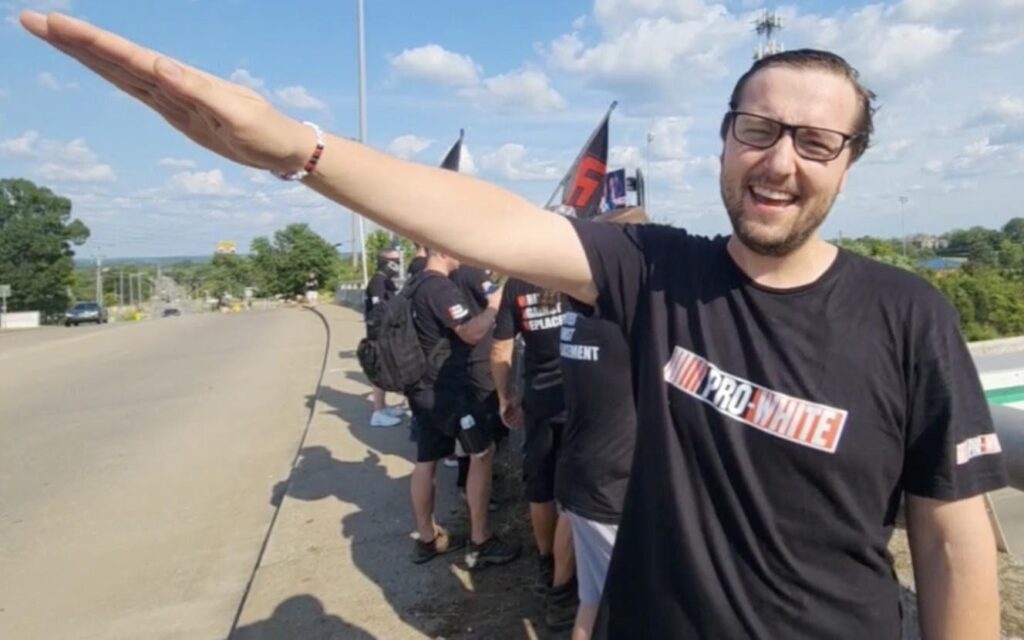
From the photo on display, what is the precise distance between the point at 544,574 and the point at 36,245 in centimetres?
8399

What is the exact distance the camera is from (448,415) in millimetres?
4828

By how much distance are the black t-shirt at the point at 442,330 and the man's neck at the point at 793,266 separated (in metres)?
3.40

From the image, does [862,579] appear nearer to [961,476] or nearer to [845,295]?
[961,476]

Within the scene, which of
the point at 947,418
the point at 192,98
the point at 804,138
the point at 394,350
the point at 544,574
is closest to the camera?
the point at 192,98

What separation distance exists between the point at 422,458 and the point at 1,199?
85.6 meters

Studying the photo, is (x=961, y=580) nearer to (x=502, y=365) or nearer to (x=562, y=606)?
(x=562, y=606)

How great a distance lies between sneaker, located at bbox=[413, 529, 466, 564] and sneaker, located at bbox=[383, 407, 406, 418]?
12.7 ft

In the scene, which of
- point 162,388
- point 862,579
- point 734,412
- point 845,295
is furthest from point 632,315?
point 162,388

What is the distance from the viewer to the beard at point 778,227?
1.60m

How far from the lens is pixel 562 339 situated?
3.41 meters

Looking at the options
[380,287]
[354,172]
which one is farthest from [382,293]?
[354,172]

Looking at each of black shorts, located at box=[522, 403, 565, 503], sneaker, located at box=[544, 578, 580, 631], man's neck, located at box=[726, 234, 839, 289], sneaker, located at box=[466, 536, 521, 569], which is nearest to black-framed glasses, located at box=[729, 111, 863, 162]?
man's neck, located at box=[726, 234, 839, 289]

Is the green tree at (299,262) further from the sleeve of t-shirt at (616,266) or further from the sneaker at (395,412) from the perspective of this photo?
the sleeve of t-shirt at (616,266)

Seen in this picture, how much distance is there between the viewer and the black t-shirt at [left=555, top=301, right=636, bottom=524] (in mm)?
3113
